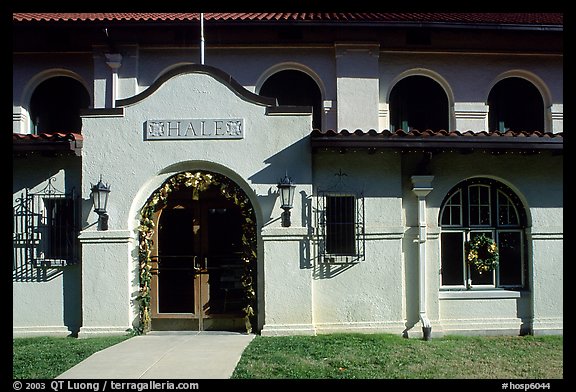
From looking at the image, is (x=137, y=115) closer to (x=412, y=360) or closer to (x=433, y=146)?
(x=433, y=146)

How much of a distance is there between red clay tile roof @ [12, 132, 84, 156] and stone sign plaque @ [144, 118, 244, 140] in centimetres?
129

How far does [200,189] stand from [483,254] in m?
5.29

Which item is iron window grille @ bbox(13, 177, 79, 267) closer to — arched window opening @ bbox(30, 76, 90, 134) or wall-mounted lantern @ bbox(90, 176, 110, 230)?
wall-mounted lantern @ bbox(90, 176, 110, 230)

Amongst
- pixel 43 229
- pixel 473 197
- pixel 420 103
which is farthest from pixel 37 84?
pixel 473 197

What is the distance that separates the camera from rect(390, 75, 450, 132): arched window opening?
520 inches

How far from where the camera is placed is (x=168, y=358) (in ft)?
28.1

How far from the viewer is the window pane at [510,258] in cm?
1128

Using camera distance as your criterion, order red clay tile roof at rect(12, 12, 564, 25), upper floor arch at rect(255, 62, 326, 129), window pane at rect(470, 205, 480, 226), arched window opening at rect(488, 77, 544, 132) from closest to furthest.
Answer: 1. window pane at rect(470, 205, 480, 226)
2. red clay tile roof at rect(12, 12, 564, 25)
3. upper floor arch at rect(255, 62, 326, 129)
4. arched window opening at rect(488, 77, 544, 132)

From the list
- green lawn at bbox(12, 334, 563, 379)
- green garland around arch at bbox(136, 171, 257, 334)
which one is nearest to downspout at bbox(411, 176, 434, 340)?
green lawn at bbox(12, 334, 563, 379)

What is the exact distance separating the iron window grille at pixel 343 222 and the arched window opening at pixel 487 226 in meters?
1.64

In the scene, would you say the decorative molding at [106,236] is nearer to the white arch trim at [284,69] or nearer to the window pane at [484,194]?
the white arch trim at [284,69]

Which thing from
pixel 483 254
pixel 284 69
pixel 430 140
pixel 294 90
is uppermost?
pixel 284 69

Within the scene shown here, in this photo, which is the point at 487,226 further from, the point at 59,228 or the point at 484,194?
the point at 59,228
